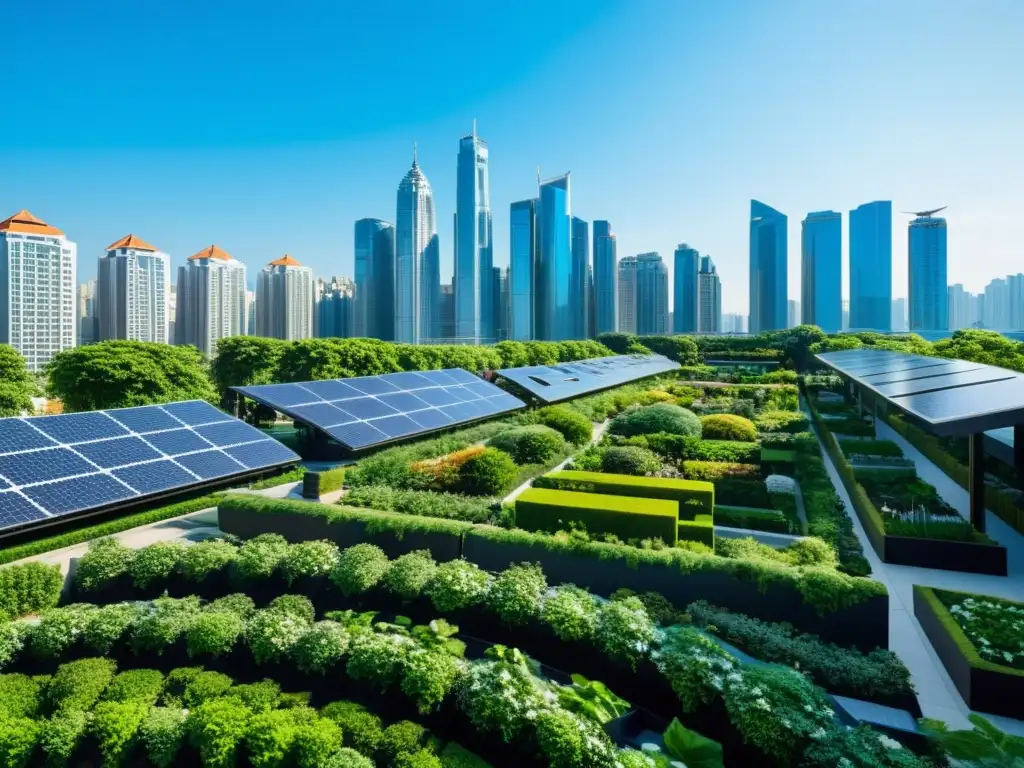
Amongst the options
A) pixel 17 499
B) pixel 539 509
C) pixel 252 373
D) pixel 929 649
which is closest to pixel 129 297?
pixel 252 373

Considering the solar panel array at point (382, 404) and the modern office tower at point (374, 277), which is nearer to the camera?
the solar panel array at point (382, 404)

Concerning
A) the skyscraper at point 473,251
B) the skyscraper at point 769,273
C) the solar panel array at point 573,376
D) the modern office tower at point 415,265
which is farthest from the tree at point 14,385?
the skyscraper at point 769,273

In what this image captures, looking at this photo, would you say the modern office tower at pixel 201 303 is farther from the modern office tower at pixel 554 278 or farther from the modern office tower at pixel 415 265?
the modern office tower at pixel 554 278

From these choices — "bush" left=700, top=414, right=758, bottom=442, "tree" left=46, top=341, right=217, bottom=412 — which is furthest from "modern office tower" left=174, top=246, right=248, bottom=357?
"bush" left=700, top=414, right=758, bottom=442

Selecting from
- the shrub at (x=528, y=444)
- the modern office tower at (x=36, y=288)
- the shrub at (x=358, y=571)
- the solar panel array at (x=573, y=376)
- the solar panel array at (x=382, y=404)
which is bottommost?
the shrub at (x=358, y=571)

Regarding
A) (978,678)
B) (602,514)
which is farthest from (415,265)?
(978,678)

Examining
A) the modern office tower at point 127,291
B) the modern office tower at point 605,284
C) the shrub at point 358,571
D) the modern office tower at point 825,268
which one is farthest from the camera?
the modern office tower at point 605,284
